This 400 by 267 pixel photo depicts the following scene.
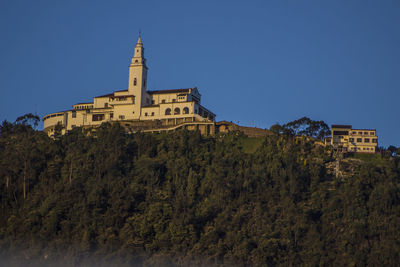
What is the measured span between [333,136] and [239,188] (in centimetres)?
1660

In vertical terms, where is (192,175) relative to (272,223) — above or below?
above

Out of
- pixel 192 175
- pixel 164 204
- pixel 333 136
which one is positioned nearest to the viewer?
pixel 164 204

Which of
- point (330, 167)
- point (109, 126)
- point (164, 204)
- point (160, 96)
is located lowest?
point (164, 204)

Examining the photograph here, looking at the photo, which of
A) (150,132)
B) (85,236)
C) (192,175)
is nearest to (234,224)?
(192,175)

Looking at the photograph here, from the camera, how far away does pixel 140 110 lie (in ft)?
265

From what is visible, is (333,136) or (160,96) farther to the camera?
(160,96)

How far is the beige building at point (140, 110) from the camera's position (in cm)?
7800

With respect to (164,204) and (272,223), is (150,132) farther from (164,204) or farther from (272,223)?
(272,223)

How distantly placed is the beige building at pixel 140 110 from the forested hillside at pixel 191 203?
373 centimetres

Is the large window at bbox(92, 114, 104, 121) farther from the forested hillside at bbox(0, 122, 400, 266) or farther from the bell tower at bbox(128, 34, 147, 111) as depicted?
the forested hillside at bbox(0, 122, 400, 266)

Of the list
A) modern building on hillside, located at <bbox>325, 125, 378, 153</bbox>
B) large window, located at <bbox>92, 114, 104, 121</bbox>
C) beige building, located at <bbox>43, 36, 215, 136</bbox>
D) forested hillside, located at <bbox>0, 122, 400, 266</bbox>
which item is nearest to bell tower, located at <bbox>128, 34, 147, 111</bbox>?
beige building, located at <bbox>43, 36, 215, 136</bbox>

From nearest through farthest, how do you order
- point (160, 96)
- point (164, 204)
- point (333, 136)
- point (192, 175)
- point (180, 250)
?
point (180, 250), point (164, 204), point (192, 175), point (333, 136), point (160, 96)

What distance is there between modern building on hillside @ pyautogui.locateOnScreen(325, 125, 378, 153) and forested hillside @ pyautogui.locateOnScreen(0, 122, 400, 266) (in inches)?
146

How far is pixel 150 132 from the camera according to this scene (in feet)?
253
